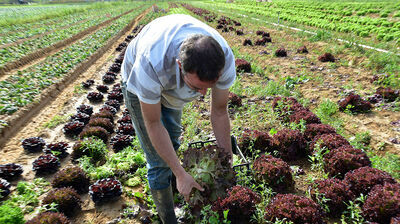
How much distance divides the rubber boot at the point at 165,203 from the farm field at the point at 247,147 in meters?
0.26

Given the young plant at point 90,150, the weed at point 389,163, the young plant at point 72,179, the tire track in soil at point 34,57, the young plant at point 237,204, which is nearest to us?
the young plant at point 237,204

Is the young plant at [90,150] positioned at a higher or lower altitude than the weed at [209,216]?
lower

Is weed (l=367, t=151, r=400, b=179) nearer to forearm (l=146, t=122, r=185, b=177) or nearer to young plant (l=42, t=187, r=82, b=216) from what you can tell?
forearm (l=146, t=122, r=185, b=177)

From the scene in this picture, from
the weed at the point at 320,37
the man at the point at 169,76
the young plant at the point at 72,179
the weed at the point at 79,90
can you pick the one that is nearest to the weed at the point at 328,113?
the man at the point at 169,76

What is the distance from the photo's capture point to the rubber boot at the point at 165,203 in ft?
8.97

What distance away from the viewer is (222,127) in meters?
2.82

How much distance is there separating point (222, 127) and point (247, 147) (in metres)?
1.82

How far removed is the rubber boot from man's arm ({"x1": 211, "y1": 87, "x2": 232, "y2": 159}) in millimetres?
857

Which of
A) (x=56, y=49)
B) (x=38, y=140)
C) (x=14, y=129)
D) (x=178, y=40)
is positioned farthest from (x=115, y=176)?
(x=56, y=49)

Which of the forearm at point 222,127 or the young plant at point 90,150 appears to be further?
the young plant at point 90,150

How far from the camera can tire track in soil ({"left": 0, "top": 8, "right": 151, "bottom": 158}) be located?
507 centimetres

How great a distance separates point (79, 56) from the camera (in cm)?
1125

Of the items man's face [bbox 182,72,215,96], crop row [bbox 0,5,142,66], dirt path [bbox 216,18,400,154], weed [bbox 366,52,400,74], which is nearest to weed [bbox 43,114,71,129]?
man's face [bbox 182,72,215,96]

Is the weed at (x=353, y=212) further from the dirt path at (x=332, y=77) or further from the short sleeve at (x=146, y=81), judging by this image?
the short sleeve at (x=146, y=81)
